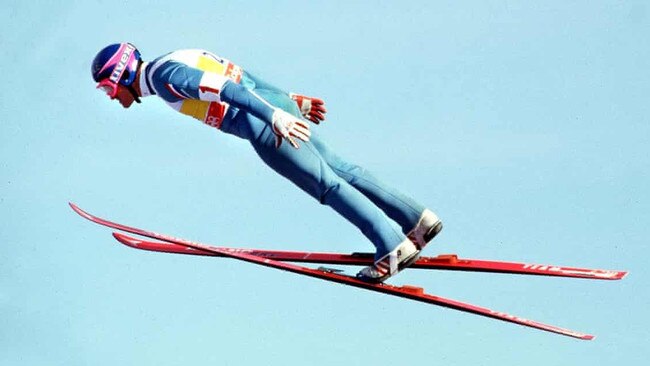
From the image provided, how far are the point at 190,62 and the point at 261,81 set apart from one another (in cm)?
86

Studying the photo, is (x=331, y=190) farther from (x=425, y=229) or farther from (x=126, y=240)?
(x=126, y=240)

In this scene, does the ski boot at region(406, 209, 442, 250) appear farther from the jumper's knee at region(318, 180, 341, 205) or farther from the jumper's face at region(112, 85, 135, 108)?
the jumper's face at region(112, 85, 135, 108)

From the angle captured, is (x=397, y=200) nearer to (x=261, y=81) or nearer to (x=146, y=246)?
(x=261, y=81)

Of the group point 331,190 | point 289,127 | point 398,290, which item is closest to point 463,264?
point 398,290

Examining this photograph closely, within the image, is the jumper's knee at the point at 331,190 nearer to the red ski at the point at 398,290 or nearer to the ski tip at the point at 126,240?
the red ski at the point at 398,290

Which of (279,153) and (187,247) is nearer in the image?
(279,153)

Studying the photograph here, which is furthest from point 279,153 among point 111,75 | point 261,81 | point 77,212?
point 77,212

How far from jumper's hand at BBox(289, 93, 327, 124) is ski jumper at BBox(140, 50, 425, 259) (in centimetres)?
40

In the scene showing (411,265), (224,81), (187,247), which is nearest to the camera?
(224,81)

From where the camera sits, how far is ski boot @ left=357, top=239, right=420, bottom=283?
15.6 metres

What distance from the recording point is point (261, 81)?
15.6 metres

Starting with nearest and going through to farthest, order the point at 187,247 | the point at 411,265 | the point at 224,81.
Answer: the point at 224,81
the point at 411,265
the point at 187,247

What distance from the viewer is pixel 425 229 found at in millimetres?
Answer: 15758

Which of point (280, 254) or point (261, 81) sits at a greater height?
point (261, 81)
